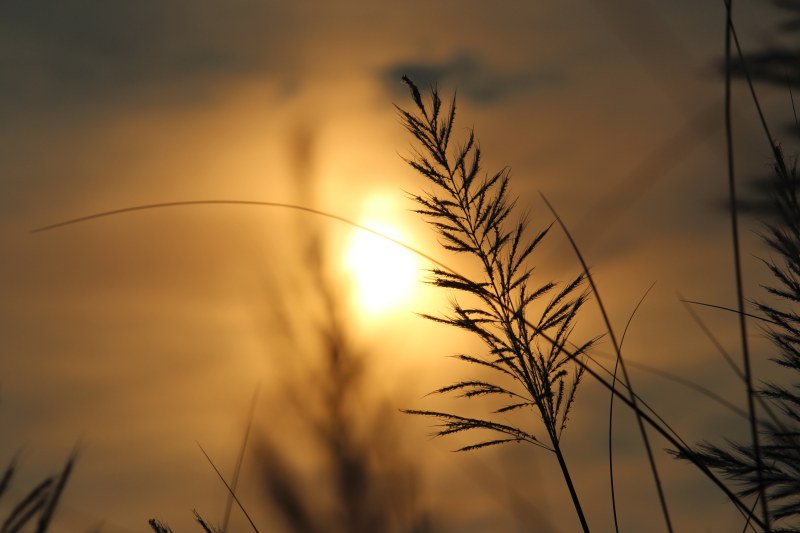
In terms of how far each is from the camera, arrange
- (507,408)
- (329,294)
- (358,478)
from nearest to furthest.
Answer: (507,408) < (358,478) < (329,294)

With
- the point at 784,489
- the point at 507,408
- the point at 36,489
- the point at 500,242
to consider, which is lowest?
the point at 784,489

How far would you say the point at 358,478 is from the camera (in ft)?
8.94

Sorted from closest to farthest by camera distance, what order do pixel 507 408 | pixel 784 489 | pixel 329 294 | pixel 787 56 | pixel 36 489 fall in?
1. pixel 36 489
2. pixel 784 489
3. pixel 787 56
4. pixel 507 408
5. pixel 329 294

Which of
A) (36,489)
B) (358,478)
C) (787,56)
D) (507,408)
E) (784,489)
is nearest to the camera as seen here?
(36,489)

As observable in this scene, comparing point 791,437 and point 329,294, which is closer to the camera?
A: point 791,437

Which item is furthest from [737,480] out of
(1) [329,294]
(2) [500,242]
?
(1) [329,294]

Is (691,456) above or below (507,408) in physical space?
below

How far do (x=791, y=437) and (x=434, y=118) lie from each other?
1017 mm

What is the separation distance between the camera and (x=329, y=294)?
3.14 m

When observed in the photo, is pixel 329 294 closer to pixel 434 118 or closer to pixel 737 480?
pixel 434 118

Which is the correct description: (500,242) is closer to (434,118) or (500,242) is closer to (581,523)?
(434,118)

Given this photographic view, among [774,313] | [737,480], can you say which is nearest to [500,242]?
[774,313]

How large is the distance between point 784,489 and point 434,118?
3.51ft

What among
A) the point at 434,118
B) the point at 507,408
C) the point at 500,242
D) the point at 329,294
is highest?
the point at 329,294
